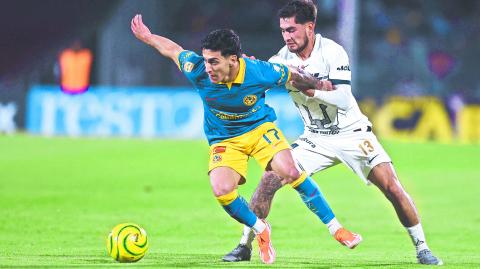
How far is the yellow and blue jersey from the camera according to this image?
918 centimetres

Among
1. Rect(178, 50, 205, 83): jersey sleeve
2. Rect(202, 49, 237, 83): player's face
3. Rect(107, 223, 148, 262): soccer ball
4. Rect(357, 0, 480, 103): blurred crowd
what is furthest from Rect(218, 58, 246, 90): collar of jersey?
Rect(357, 0, 480, 103): blurred crowd

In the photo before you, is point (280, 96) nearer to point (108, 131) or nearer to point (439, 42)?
point (108, 131)

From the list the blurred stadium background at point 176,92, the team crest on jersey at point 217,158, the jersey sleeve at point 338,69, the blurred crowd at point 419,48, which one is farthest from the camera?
the blurred crowd at point 419,48

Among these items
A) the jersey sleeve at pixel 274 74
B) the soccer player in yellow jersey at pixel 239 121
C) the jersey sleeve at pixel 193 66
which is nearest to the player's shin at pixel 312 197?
the soccer player in yellow jersey at pixel 239 121

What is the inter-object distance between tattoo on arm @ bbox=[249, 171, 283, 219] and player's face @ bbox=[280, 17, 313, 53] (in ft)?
3.70

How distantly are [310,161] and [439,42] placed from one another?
22.7 metres

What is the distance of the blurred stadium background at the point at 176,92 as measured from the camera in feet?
65.6

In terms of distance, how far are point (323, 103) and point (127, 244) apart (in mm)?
2064

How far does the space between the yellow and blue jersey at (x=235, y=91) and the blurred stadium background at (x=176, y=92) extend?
5664 millimetres

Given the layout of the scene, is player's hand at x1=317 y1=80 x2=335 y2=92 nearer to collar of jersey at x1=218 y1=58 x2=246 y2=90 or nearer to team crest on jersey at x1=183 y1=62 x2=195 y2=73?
collar of jersey at x1=218 y1=58 x2=246 y2=90

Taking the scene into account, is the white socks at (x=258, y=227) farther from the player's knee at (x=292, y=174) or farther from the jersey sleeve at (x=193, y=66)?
the jersey sleeve at (x=193, y=66)

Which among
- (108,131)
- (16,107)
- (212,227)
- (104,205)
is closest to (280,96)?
(108,131)

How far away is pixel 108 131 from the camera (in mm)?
27938

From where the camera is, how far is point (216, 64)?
8.98m
